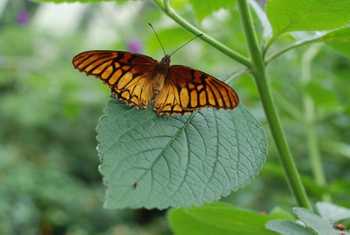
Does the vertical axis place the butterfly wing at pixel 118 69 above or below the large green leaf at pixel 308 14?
below

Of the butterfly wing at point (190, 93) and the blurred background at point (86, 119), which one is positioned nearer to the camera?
the butterfly wing at point (190, 93)

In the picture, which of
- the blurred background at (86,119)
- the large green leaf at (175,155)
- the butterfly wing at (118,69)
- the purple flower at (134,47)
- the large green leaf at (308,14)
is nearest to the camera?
the large green leaf at (175,155)

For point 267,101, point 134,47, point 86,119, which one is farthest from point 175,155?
point 86,119

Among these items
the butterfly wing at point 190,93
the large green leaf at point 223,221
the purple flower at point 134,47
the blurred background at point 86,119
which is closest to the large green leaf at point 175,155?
the butterfly wing at point 190,93

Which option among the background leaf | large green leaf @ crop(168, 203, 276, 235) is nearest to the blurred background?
the background leaf

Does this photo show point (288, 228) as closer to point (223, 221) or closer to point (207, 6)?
point (223, 221)

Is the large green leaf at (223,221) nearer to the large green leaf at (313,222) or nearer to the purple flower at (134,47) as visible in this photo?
the large green leaf at (313,222)
